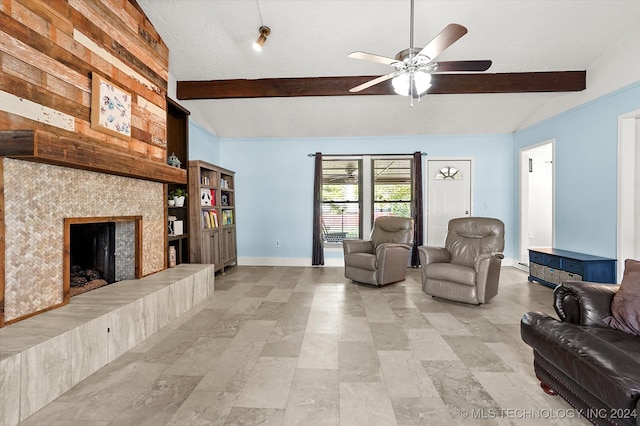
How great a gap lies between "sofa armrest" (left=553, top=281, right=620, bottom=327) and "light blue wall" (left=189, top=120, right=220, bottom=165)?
4.95m

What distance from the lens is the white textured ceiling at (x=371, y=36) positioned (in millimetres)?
3109

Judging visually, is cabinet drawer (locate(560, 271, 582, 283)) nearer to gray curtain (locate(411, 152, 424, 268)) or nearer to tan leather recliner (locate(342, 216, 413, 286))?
tan leather recliner (locate(342, 216, 413, 286))

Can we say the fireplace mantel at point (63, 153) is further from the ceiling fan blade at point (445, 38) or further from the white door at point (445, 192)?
the white door at point (445, 192)

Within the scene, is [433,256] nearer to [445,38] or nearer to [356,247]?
[356,247]

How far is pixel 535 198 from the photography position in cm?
582

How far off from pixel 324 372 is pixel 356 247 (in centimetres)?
276

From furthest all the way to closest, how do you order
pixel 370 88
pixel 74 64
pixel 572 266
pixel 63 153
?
pixel 370 88 < pixel 572 266 < pixel 74 64 < pixel 63 153

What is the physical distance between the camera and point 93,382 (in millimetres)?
1936

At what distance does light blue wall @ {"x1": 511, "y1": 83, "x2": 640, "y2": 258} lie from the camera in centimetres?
368

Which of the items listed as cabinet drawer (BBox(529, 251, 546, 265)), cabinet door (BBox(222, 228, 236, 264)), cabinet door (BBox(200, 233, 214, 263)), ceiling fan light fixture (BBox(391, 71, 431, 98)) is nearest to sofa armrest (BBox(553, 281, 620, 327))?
ceiling fan light fixture (BBox(391, 71, 431, 98))

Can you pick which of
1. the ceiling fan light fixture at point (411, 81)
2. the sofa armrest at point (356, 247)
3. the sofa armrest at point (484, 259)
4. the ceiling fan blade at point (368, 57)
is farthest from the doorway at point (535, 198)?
the ceiling fan blade at point (368, 57)

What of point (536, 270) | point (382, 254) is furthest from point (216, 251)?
point (536, 270)

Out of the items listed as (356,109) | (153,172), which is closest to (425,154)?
(356,109)

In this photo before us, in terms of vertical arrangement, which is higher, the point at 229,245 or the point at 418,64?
the point at 418,64
